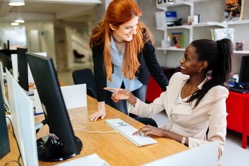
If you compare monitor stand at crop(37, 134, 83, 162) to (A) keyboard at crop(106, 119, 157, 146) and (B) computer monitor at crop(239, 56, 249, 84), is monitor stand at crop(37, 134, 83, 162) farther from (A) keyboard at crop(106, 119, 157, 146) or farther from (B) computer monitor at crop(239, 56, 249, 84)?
(B) computer monitor at crop(239, 56, 249, 84)

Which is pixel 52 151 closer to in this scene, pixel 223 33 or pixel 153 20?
pixel 223 33

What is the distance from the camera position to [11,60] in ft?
→ 8.05

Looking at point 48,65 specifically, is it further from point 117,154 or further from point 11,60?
point 11,60

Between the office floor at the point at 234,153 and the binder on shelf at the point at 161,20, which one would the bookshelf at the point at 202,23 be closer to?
the binder on shelf at the point at 161,20

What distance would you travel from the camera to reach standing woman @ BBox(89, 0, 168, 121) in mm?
1496

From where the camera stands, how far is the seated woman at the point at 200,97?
1.16 m

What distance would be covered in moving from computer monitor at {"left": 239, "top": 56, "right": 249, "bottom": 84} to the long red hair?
5.28 feet

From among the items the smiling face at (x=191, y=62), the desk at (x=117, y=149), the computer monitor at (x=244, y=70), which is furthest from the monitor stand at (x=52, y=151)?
the computer monitor at (x=244, y=70)

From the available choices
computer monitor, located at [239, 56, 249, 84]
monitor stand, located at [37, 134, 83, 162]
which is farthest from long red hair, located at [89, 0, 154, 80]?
computer monitor, located at [239, 56, 249, 84]

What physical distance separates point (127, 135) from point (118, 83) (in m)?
0.72

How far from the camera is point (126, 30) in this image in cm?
153

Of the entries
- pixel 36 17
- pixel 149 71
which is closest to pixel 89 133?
pixel 149 71

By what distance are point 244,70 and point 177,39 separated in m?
1.28

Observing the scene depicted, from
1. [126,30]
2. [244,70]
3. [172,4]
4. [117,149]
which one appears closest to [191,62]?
[126,30]
